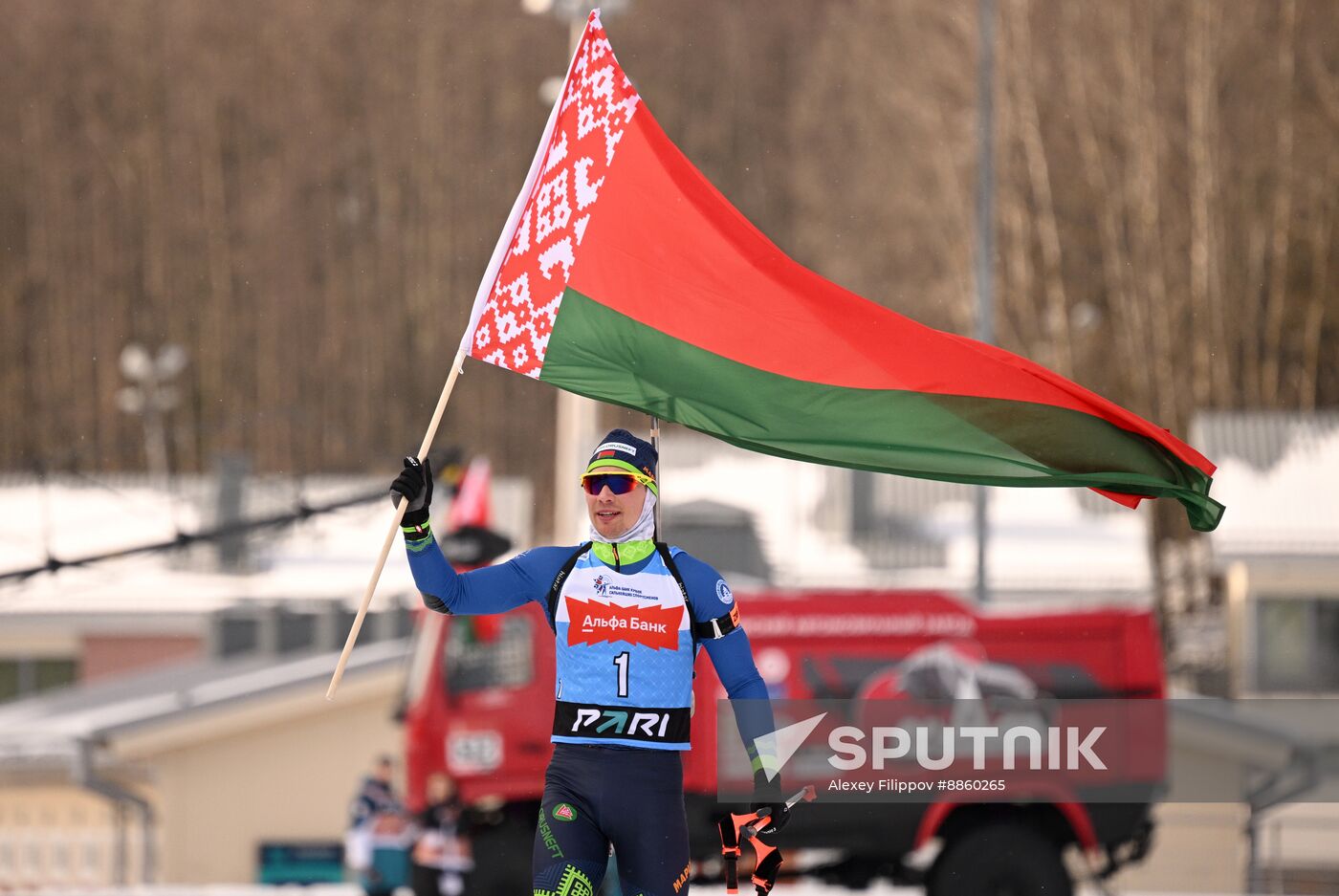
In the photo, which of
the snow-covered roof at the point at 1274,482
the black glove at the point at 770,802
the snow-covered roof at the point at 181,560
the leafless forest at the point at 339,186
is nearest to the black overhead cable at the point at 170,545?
the black glove at the point at 770,802

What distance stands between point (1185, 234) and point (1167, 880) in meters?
20.0

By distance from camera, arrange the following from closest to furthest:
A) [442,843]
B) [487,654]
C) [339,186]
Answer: [442,843], [487,654], [339,186]

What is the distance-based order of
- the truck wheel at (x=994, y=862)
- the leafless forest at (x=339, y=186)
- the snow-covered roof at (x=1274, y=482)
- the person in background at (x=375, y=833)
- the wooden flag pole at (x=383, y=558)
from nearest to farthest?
1. the wooden flag pole at (x=383, y=558)
2. the truck wheel at (x=994, y=862)
3. the person in background at (x=375, y=833)
4. the snow-covered roof at (x=1274, y=482)
5. the leafless forest at (x=339, y=186)

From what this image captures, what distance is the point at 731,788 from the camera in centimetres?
1048

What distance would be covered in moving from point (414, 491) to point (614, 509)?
626 millimetres

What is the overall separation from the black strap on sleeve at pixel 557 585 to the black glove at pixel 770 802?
0.74m

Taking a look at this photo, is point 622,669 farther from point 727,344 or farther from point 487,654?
point 487,654

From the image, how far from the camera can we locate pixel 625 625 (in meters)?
5.68

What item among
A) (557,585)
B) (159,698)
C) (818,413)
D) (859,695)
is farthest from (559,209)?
(159,698)

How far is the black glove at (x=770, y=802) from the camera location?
18.4ft

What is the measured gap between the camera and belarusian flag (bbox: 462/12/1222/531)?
6320 millimetres

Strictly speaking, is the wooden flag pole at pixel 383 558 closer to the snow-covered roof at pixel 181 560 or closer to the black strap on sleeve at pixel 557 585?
the black strap on sleeve at pixel 557 585

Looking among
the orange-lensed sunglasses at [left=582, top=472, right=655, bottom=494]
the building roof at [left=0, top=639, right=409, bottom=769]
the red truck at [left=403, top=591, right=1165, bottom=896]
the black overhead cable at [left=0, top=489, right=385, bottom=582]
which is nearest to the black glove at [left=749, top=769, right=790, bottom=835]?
the orange-lensed sunglasses at [left=582, top=472, right=655, bottom=494]

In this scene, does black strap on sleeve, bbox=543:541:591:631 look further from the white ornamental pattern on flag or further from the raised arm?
the white ornamental pattern on flag
